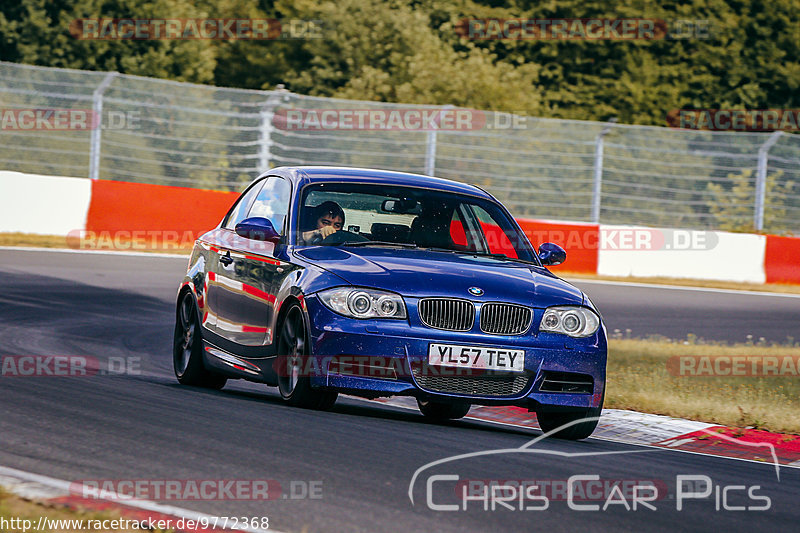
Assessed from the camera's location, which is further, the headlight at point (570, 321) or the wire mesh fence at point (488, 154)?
the wire mesh fence at point (488, 154)

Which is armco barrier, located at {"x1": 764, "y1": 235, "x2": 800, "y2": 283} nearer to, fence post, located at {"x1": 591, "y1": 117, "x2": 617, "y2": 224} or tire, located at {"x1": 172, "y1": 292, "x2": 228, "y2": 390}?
fence post, located at {"x1": 591, "y1": 117, "x2": 617, "y2": 224}

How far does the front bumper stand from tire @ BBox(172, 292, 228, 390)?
216 cm

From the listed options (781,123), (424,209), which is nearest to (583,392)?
(424,209)

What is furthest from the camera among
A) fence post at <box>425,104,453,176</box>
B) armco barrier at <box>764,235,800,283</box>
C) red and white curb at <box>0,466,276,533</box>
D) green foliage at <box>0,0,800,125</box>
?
green foliage at <box>0,0,800,125</box>

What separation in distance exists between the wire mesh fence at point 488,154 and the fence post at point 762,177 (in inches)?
0.9

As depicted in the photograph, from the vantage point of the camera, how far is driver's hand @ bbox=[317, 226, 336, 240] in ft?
29.6

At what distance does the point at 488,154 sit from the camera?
26953 millimetres

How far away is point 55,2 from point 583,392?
1299 inches

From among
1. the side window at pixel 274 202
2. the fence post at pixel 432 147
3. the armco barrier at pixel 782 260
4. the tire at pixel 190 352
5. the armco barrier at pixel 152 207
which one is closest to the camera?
the side window at pixel 274 202

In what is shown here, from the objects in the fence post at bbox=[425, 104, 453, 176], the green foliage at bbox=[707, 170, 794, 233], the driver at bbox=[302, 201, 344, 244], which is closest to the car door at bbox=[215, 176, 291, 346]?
the driver at bbox=[302, 201, 344, 244]

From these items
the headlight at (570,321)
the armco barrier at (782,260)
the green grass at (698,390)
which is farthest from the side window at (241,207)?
the armco barrier at (782,260)

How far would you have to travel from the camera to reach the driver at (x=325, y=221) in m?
9.02

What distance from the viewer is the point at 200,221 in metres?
24.0

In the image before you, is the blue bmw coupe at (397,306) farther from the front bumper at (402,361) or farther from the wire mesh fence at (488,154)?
the wire mesh fence at (488,154)
